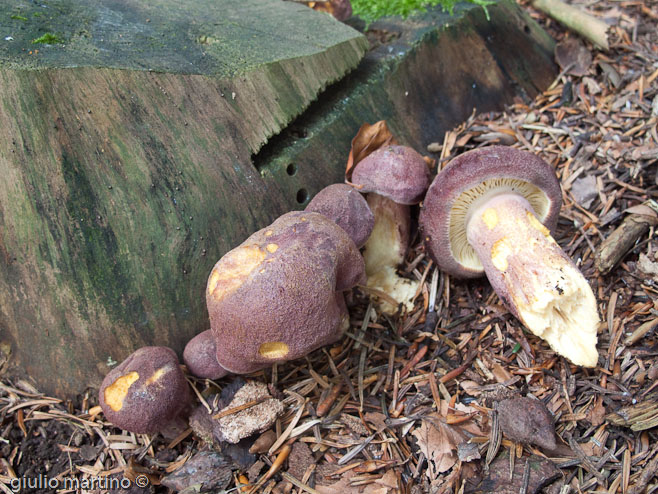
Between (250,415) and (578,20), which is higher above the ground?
(578,20)

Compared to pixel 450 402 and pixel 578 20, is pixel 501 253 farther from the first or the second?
pixel 578 20

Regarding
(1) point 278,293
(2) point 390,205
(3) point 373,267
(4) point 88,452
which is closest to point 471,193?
(2) point 390,205

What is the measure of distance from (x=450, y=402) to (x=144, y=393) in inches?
56.3

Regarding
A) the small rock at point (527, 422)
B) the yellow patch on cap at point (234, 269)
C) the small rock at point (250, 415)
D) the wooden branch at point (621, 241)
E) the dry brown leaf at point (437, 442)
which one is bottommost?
the dry brown leaf at point (437, 442)

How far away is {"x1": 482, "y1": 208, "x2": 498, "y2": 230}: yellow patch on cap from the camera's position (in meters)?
2.38

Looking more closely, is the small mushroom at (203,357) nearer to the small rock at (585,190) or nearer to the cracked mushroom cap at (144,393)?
the cracked mushroom cap at (144,393)

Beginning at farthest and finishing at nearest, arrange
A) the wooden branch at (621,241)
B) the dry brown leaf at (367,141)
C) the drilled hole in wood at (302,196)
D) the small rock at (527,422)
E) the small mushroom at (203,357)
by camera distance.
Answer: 1. the dry brown leaf at (367,141)
2. the drilled hole in wood at (302,196)
3. the wooden branch at (621,241)
4. the small mushroom at (203,357)
5. the small rock at (527,422)

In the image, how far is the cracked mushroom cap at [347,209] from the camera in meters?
2.36

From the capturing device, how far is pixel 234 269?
190 centimetres

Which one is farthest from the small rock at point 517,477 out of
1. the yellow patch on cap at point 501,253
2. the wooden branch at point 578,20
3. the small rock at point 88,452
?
the wooden branch at point 578,20

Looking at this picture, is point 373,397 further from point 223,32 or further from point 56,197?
point 223,32

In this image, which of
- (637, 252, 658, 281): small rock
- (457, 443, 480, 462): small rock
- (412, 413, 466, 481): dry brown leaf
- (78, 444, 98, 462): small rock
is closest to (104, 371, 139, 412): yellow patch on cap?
(78, 444, 98, 462): small rock

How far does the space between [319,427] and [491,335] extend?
102 centimetres

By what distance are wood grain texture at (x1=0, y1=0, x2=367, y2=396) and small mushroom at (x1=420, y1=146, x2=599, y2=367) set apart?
930 millimetres
